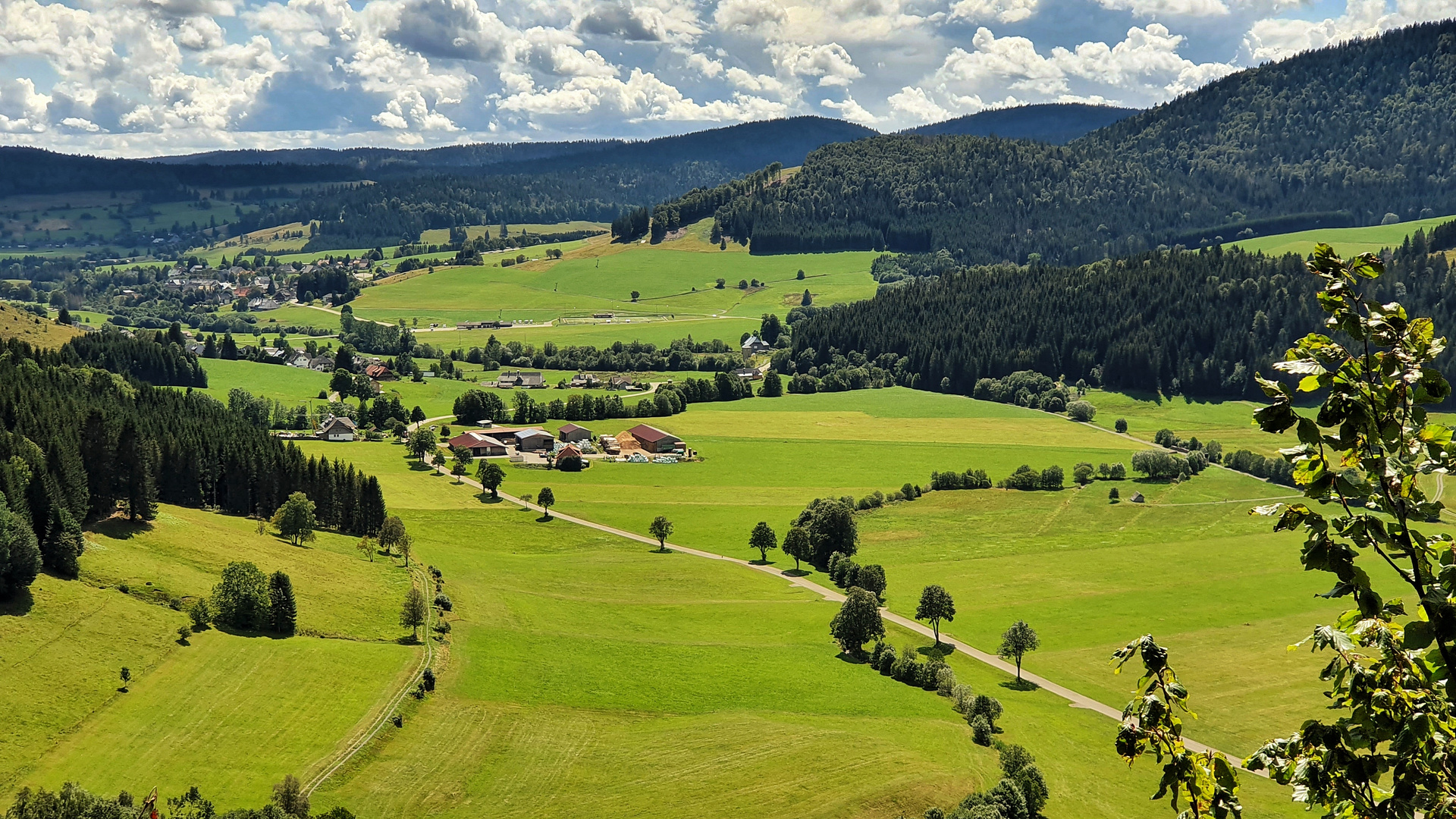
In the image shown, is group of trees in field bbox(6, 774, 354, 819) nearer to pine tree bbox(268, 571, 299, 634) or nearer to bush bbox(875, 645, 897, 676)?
pine tree bbox(268, 571, 299, 634)

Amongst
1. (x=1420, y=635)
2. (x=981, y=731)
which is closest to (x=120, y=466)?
(x=981, y=731)

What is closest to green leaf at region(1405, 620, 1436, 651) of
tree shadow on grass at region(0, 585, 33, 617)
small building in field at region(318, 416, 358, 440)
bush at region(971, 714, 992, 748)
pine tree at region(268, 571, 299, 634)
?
bush at region(971, 714, 992, 748)

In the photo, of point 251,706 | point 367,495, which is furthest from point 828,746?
point 367,495

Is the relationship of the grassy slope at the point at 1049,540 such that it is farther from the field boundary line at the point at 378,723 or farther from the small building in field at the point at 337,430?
the field boundary line at the point at 378,723

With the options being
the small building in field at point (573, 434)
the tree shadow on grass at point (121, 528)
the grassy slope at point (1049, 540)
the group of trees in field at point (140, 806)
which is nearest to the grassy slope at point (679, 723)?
the group of trees in field at point (140, 806)

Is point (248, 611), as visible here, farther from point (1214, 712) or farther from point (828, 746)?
point (1214, 712)

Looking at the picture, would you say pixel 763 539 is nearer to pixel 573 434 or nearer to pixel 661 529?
pixel 661 529
